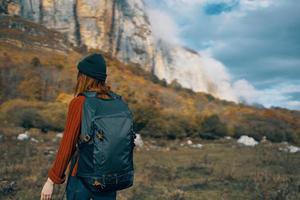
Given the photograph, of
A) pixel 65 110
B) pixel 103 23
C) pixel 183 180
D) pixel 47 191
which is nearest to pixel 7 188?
pixel 183 180

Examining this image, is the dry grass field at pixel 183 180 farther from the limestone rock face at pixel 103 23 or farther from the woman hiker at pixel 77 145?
the limestone rock face at pixel 103 23

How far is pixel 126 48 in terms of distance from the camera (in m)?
98.8

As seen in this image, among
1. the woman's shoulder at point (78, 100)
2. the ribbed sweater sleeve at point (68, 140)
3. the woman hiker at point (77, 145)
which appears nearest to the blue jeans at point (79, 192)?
the woman hiker at point (77, 145)

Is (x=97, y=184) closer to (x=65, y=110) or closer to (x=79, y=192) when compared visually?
(x=79, y=192)

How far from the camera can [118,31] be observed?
9794 cm

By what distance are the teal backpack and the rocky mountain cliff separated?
7848 centimetres

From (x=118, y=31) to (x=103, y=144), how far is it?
96526mm

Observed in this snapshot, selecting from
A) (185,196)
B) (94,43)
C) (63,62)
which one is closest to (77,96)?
(185,196)

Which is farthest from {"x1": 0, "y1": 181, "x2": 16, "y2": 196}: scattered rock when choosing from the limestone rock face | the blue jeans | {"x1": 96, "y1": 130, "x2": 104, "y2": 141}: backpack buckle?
the limestone rock face

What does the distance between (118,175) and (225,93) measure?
13522 centimetres

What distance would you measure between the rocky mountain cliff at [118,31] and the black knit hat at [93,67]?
7814 cm

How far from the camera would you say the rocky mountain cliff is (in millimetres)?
85938

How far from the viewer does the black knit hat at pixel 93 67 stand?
321 cm

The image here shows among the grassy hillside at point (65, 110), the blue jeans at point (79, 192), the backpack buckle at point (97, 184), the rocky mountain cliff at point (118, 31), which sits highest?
the rocky mountain cliff at point (118, 31)
